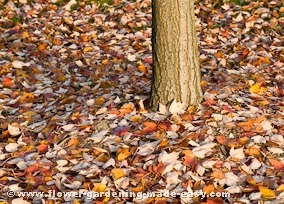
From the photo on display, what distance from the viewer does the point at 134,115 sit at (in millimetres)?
3766

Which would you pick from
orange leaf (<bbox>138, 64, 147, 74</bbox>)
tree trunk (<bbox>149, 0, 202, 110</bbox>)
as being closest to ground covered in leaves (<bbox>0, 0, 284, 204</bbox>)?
orange leaf (<bbox>138, 64, 147, 74</bbox>)

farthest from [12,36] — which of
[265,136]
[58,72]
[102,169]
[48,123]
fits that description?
[265,136]

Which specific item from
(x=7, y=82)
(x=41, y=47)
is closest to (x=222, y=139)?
(x=7, y=82)

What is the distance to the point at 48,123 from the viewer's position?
3932 mm

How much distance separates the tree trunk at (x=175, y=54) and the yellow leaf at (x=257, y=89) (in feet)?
2.03

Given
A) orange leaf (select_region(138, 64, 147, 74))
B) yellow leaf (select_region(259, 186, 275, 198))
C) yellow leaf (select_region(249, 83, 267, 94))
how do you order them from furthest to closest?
1. orange leaf (select_region(138, 64, 147, 74))
2. yellow leaf (select_region(249, 83, 267, 94))
3. yellow leaf (select_region(259, 186, 275, 198))

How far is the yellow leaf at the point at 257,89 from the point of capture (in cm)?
413

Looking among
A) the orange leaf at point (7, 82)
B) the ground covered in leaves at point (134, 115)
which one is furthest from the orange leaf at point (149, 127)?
the orange leaf at point (7, 82)

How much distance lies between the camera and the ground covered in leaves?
10.3 feet

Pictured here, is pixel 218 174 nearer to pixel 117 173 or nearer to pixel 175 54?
pixel 117 173

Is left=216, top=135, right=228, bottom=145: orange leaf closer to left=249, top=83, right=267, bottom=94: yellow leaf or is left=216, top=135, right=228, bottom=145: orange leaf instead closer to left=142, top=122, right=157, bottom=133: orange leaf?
left=142, top=122, right=157, bottom=133: orange leaf

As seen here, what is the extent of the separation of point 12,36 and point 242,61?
299 cm

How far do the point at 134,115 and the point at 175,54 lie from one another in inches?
23.4

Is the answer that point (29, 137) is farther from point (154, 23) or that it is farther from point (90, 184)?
point (154, 23)
